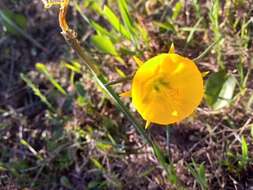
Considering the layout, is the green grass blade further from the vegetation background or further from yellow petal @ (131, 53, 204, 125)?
yellow petal @ (131, 53, 204, 125)

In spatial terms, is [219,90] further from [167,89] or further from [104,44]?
[104,44]

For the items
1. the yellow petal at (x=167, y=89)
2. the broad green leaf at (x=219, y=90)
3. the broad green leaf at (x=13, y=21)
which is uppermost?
the broad green leaf at (x=13, y=21)

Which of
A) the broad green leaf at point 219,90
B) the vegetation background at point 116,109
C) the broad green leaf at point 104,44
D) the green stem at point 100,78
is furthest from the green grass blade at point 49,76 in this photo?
the broad green leaf at point 219,90

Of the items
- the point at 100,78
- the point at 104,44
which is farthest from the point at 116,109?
the point at 100,78

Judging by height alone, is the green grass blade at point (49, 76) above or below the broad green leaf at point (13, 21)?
below

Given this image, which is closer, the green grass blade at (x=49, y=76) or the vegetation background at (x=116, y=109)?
the vegetation background at (x=116, y=109)

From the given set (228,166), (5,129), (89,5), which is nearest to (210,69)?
(228,166)

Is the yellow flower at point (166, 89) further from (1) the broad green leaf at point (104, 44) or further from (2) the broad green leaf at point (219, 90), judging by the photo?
(1) the broad green leaf at point (104, 44)

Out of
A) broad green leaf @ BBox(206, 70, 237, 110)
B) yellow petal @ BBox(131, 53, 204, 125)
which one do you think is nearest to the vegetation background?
broad green leaf @ BBox(206, 70, 237, 110)
